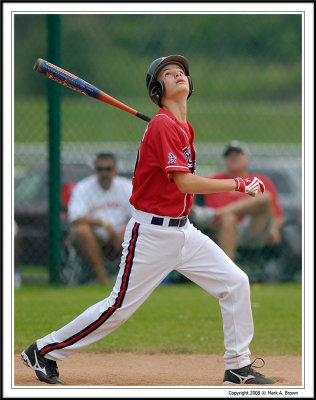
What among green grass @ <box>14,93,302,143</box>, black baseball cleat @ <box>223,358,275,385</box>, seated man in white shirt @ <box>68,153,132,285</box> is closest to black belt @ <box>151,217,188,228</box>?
black baseball cleat @ <box>223,358,275,385</box>

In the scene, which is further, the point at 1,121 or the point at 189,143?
the point at 1,121

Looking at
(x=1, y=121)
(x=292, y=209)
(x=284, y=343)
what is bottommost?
(x=284, y=343)

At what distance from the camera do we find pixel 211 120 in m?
21.6

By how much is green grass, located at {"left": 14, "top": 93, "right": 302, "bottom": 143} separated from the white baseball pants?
6587 millimetres

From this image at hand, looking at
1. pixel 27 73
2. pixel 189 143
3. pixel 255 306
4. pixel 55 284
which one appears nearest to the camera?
pixel 189 143

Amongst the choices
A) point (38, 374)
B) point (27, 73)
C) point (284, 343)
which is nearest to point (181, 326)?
point (284, 343)

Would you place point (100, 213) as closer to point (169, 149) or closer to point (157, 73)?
point (157, 73)

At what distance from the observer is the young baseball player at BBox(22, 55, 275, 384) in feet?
13.0

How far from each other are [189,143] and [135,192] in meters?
0.39

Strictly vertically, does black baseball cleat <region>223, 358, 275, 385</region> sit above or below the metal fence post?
below

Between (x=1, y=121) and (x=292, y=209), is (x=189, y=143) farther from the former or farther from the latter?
(x=292, y=209)

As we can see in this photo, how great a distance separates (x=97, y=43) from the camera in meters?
8.16

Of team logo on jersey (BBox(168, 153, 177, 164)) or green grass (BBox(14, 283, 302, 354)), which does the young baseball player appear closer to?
team logo on jersey (BBox(168, 153, 177, 164))

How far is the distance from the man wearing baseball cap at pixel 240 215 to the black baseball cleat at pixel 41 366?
11.9 ft
